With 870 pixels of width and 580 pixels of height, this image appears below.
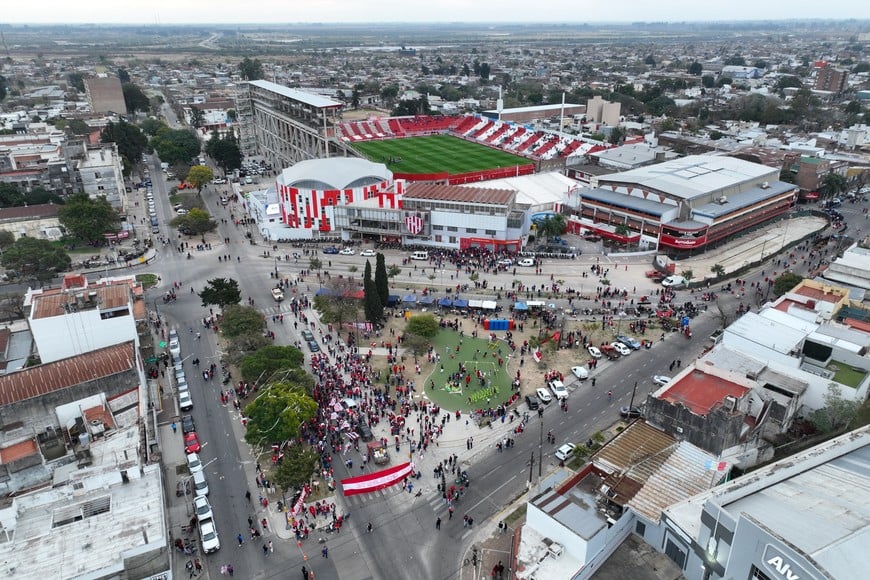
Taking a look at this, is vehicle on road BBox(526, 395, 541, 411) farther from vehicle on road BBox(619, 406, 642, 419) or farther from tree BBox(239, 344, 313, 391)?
tree BBox(239, 344, 313, 391)

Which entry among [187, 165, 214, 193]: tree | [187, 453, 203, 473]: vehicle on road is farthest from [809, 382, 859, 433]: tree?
[187, 165, 214, 193]: tree

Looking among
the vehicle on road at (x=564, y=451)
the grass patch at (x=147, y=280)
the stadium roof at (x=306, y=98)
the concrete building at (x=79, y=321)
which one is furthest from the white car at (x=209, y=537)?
the stadium roof at (x=306, y=98)

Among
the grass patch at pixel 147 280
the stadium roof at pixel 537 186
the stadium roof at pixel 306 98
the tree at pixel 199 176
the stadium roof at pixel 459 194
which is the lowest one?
the grass patch at pixel 147 280

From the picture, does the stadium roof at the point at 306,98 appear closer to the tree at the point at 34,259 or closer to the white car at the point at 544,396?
the tree at the point at 34,259

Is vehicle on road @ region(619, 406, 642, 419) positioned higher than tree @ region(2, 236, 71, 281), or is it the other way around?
tree @ region(2, 236, 71, 281)

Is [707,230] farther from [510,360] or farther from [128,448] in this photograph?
[128,448]

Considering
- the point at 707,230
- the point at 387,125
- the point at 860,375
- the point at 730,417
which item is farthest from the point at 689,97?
the point at 730,417
